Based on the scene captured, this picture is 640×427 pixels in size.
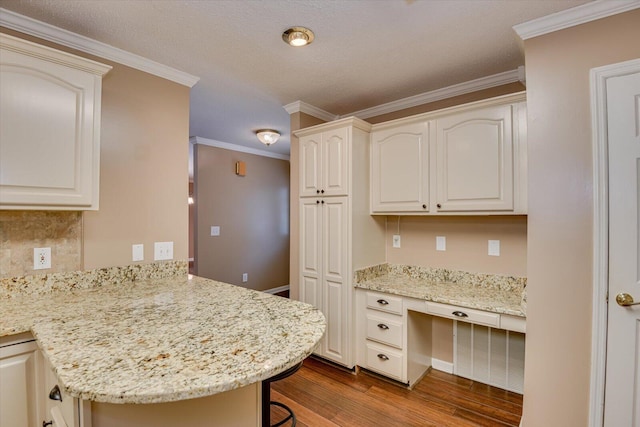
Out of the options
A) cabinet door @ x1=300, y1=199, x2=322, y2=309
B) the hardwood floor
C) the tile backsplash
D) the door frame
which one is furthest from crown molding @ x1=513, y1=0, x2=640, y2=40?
the tile backsplash

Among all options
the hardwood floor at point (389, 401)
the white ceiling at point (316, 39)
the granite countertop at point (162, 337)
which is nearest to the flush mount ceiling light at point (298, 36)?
the white ceiling at point (316, 39)

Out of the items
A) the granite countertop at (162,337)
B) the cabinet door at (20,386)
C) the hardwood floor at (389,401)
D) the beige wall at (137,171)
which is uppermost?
the beige wall at (137,171)

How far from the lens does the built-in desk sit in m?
2.27

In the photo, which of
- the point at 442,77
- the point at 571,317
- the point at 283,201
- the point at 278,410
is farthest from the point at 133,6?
the point at 283,201

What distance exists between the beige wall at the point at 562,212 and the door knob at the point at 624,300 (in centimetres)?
11

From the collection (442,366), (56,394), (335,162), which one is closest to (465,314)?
(442,366)

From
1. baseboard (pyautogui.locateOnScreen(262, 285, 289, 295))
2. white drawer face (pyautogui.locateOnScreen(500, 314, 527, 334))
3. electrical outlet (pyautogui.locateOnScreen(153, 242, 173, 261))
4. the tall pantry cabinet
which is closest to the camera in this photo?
white drawer face (pyautogui.locateOnScreen(500, 314, 527, 334))

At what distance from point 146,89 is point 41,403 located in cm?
189

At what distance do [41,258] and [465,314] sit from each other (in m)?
→ 2.62

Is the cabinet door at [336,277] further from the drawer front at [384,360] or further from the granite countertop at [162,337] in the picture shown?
the granite countertop at [162,337]

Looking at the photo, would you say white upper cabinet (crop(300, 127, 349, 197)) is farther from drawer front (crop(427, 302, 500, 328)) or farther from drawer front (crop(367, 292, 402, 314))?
drawer front (crop(427, 302, 500, 328))

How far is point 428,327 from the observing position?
8.91 feet

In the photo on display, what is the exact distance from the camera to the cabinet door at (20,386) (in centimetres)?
127

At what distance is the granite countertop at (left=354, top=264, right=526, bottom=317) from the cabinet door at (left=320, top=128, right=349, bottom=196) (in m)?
0.75
